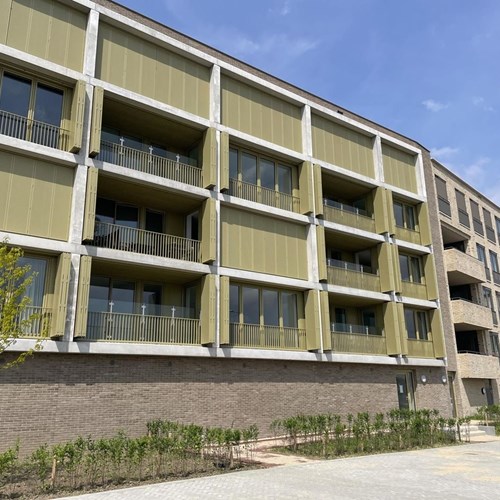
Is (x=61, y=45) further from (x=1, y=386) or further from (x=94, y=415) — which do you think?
(x=94, y=415)

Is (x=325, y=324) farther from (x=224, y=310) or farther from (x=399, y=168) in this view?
(x=399, y=168)

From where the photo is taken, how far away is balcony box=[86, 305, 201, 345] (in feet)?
53.2

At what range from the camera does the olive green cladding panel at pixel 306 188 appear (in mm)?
22531

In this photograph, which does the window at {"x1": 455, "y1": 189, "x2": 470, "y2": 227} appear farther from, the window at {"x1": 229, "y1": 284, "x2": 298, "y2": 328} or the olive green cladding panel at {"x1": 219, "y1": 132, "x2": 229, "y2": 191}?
the olive green cladding panel at {"x1": 219, "y1": 132, "x2": 229, "y2": 191}

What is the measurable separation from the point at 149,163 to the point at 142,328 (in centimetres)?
632

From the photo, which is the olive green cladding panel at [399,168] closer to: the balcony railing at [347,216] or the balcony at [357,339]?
the balcony railing at [347,216]

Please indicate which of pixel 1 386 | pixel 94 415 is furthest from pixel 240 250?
pixel 1 386

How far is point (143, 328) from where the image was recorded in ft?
56.6

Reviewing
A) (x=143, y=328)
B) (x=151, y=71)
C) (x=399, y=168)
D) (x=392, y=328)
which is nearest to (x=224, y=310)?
(x=143, y=328)

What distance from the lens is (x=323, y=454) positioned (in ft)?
50.0

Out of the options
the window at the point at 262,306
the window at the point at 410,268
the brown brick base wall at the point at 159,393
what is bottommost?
the brown brick base wall at the point at 159,393

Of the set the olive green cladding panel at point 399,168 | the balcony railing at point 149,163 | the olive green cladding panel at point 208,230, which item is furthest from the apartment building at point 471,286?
the balcony railing at point 149,163

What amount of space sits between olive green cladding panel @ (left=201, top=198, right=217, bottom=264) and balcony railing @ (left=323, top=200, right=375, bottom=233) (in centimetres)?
691

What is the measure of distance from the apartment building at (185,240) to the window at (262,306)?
84 millimetres
